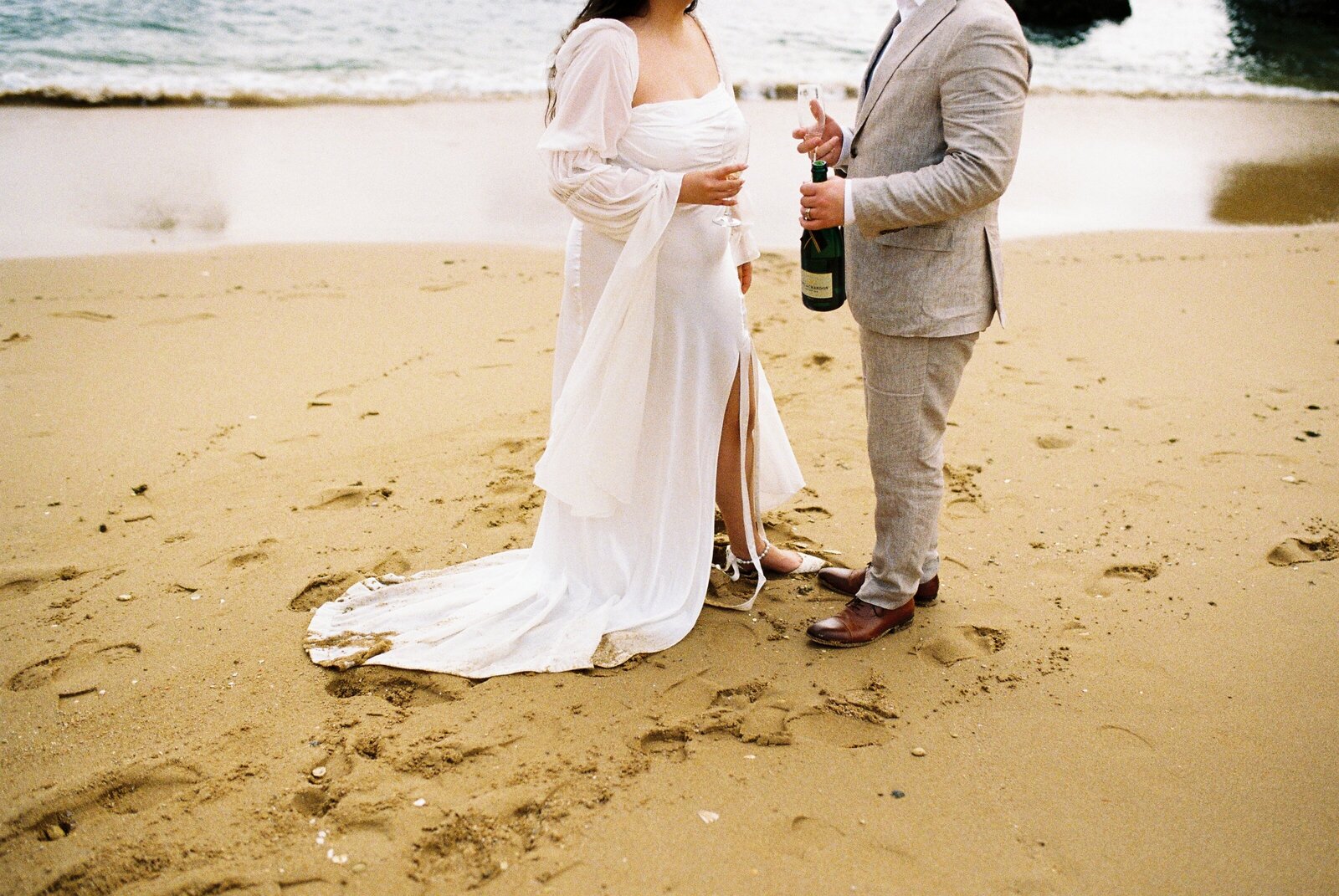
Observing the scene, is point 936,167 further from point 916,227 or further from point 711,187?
point 711,187

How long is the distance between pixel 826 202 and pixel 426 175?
22.7 ft

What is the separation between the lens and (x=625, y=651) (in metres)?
3.10

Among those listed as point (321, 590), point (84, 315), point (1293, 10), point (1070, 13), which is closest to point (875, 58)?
point (321, 590)

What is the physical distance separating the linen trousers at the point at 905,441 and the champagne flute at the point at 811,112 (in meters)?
0.62

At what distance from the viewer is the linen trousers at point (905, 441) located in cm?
287

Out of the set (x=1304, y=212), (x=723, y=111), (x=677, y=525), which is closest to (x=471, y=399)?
(x=677, y=525)

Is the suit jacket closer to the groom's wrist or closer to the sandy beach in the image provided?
the groom's wrist

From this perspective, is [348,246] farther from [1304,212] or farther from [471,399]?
[1304,212]

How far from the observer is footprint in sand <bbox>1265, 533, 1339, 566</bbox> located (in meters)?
3.50

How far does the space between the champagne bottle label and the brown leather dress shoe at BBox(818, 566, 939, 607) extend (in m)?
0.99

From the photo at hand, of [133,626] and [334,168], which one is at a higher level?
[334,168]

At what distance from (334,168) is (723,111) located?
6789 mm

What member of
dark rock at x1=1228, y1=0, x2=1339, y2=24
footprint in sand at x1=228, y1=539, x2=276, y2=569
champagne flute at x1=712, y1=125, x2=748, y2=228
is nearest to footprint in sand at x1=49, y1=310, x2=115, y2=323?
footprint in sand at x1=228, y1=539, x2=276, y2=569

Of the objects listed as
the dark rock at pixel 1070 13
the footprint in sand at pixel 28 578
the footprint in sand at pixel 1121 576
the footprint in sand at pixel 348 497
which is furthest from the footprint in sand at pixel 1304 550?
the dark rock at pixel 1070 13
